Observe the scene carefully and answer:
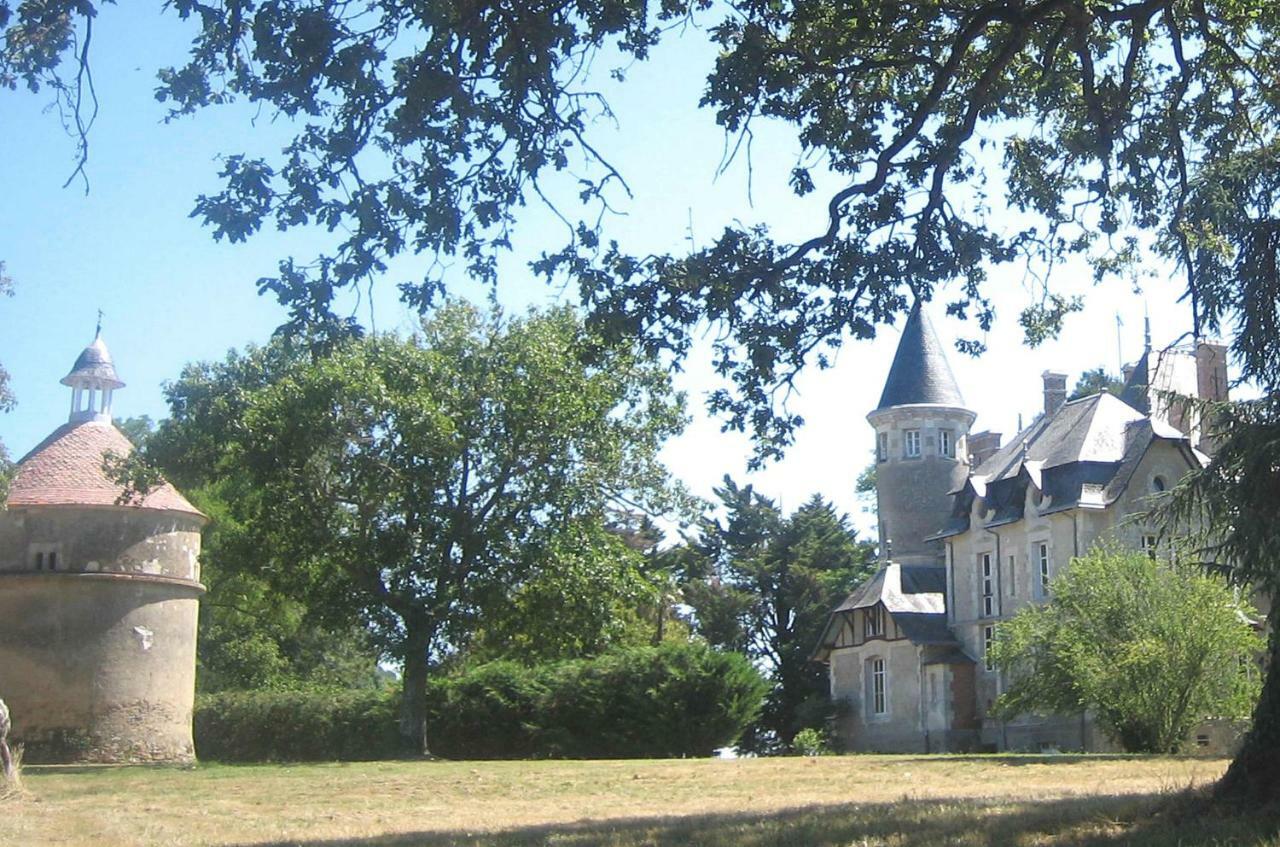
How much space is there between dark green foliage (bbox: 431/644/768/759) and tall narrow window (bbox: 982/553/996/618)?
→ 567 inches

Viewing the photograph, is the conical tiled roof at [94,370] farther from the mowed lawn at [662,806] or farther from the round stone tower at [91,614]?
the mowed lawn at [662,806]

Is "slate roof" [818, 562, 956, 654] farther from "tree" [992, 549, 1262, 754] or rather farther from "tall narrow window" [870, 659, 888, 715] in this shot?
"tree" [992, 549, 1262, 754]

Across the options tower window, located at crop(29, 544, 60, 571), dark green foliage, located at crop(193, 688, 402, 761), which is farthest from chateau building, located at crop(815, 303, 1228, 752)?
tower window, located at crop(29, 544, 60, 571)

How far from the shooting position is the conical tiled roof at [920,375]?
5497 cm

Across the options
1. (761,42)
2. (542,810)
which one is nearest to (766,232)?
(761,42)

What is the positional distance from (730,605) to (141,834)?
48.3 meters

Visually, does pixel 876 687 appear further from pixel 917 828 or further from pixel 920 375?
pixel 917 828

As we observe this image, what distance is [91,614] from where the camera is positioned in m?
36.6

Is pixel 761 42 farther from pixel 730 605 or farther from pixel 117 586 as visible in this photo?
pixel 730 605

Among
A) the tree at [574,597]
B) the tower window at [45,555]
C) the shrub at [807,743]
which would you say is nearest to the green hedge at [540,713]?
the tree at [574,597]

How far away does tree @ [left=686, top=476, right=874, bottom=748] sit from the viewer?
59375mm

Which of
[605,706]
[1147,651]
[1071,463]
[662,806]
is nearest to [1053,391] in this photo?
[1071,463]

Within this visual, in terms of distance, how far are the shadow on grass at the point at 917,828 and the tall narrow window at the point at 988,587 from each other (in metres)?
37.5

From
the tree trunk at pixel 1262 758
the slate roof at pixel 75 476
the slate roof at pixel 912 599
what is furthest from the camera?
the slate roof at pixel 912 599
